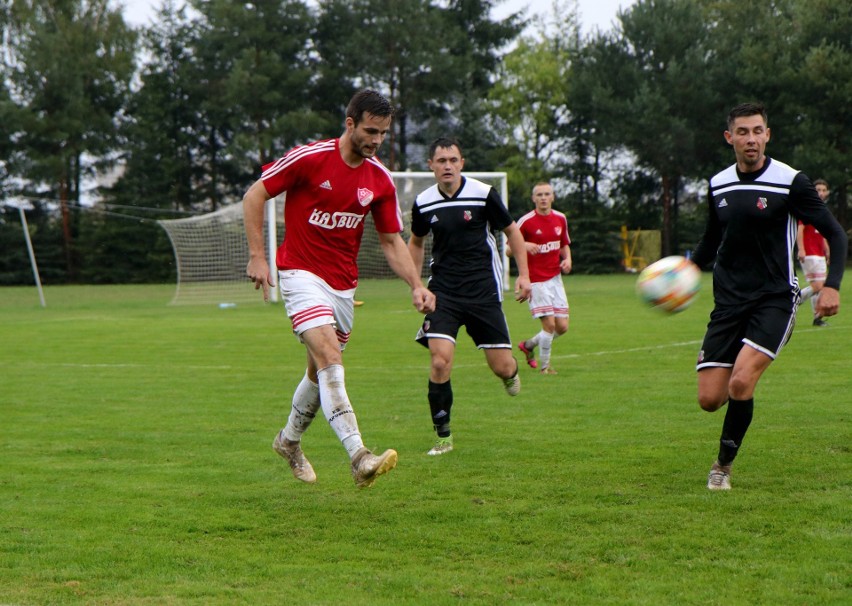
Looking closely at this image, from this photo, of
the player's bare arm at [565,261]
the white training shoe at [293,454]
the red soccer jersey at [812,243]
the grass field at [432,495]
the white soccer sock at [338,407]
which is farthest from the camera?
the red soccer jersey at [812,243]

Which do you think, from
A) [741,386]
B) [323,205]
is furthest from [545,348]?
[323,205]

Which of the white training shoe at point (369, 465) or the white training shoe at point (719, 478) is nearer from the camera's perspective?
the white training shoe at point (369, 465)

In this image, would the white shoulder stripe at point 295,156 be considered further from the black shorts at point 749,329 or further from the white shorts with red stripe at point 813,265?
the white shorts with red stripe at point 813,265

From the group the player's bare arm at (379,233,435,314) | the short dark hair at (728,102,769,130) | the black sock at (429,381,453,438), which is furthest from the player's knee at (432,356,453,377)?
the short dark hair at (728,102,769,130)

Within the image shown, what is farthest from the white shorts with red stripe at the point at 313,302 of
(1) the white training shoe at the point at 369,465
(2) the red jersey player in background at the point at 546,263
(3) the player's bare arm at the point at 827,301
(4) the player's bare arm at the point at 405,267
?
(2) the red jersey player in background at the point at 546,263

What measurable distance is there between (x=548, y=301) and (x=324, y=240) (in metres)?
7.22

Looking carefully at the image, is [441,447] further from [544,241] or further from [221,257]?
[221,257]

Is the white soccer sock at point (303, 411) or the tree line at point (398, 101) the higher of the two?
the tree line at point (398, 101)

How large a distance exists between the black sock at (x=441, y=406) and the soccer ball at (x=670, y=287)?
69.5 inches

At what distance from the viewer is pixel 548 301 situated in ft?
43.3

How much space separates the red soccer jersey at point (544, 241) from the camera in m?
13.3

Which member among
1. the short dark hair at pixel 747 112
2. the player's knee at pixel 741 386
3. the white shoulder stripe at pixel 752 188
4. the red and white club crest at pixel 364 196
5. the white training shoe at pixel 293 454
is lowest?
the white training shoe at pixel 293 454

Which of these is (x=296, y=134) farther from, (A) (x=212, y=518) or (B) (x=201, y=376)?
(A) (x=212, y=518)

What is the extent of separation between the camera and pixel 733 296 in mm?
6379
